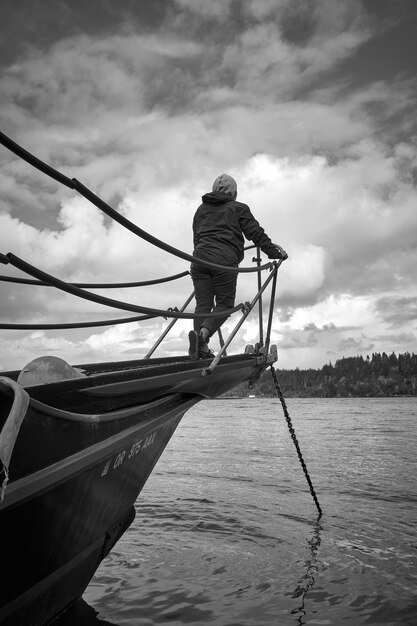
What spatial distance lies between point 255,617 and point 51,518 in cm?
211

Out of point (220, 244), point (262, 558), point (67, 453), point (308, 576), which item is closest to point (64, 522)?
point (67, 453)

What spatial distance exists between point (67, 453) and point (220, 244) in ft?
10.2

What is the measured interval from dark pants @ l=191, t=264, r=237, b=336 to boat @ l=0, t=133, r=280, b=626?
1.07 metres

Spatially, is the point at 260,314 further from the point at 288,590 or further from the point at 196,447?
the point at 196,447

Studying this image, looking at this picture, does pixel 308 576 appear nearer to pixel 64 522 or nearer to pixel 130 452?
pixel 130 452

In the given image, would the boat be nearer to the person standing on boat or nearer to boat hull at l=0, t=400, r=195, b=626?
boat hull at l=0, t=400, r=195, b=626

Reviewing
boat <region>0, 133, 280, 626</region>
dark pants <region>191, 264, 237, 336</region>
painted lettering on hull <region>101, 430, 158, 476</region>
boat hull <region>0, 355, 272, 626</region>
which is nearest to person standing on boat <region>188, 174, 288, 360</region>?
dark pants <region>191, 264, 237, 336</region>

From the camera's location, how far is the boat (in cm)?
223

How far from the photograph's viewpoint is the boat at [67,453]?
2.23m

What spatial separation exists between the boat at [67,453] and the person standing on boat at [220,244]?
1.16 meters

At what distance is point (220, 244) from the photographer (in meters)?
5.15

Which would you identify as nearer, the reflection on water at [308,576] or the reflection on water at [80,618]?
the reflection on water at [80,618]

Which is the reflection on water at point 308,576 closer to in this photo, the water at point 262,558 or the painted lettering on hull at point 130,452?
the water at point 262,558

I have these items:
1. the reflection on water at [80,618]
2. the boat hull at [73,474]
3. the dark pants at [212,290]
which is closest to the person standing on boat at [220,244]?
the dark pants at [212,290]
